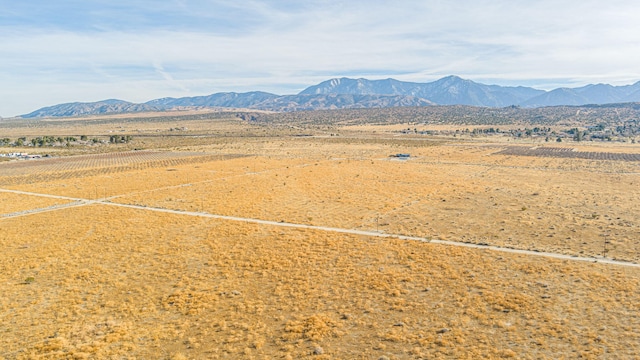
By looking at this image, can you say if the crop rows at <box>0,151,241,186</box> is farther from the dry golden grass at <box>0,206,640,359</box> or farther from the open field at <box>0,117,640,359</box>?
the dry golden grass at <box>0,206,640,359</box>

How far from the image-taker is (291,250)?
90.0ft

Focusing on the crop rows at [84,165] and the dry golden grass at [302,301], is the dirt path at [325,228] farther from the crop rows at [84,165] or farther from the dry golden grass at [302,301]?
the crop rows at [84,165]

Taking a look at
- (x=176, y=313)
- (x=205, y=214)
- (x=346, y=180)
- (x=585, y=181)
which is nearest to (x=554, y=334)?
(x=176, y=313)

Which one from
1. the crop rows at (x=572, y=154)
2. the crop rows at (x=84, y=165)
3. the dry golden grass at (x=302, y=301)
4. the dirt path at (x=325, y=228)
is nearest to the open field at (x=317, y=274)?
the dry golden grass at (x=302, y=301)

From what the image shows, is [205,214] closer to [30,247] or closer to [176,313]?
[30,247]

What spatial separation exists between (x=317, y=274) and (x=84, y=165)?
70.6 metres

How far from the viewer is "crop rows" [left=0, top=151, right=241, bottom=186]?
63.5 meters

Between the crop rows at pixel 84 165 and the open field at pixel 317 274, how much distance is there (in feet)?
43.1

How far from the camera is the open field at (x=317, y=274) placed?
53.3ft

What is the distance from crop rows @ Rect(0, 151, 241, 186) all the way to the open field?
13135 mm

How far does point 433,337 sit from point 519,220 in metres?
21.9

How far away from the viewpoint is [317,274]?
23.4 metres

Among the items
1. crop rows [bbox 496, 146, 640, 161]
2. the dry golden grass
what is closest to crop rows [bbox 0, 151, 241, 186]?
the dry golden grass

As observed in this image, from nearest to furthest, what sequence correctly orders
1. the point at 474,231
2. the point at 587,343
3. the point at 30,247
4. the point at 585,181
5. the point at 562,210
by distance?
the point at 587,343
the point at 30,247
the point at 474,231
the point at 562,210
the point at 585,181
